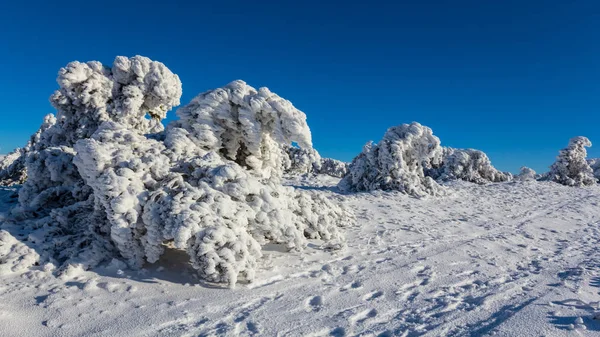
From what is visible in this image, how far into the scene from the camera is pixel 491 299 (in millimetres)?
3748

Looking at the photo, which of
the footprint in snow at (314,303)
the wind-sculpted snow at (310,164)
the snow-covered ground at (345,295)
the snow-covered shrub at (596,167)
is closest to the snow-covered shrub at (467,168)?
the wind-sculpted snow at (310,164)

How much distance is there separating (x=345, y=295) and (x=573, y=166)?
72.1 ft

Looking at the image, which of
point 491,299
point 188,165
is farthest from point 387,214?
point 188,165

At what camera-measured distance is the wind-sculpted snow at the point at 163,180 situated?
4.08 metres

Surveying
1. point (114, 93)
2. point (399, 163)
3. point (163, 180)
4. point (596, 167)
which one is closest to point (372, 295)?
point (163, 180)

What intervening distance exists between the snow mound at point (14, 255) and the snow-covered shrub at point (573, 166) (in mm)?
23350

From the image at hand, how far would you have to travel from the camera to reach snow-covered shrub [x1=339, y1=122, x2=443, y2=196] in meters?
11.3

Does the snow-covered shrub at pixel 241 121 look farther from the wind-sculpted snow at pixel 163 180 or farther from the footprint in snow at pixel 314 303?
the footprint in snow at pixel 314 303

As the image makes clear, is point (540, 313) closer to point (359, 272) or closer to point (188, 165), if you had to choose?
point (359, 272)

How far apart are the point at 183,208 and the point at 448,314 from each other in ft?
10.4

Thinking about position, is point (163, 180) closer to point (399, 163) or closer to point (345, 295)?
point (345, 295)

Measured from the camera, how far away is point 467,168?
1794 centimetres

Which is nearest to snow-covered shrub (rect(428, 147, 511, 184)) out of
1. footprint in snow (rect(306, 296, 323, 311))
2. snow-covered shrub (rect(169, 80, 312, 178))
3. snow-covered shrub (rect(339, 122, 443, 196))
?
snow-covered shrub (rect(339, 122, 443, 196))

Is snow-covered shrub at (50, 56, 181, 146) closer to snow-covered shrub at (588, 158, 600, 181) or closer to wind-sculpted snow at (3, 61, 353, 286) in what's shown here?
wind-sculpted snow at (3, 61, 353, 286)
